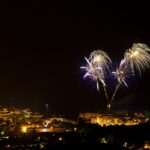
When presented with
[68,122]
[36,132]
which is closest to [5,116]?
[68,122]

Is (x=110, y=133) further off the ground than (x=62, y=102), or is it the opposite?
(x=62, y=102)

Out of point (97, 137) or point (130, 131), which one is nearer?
point (97, 137)

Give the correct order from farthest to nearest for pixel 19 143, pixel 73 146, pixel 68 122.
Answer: pixel 68 122 < pixel 19 143 < pixel 73 146

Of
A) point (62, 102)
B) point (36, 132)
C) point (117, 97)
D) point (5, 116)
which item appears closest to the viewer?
point (36, 132)

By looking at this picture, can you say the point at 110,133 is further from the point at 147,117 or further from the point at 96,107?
the point at 96,107

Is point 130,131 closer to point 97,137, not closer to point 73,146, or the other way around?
point 97,137

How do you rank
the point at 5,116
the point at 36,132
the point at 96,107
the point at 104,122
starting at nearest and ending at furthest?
the point at 36,132 → the point at 104,122 → the point at 5,116 → the point at 96,107

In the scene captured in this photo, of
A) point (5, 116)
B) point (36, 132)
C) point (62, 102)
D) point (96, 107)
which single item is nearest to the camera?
point (36, 132)

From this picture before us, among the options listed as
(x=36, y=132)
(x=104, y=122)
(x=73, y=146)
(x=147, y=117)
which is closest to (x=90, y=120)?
(x=104, y=122)

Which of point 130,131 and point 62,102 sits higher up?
point 62,102
